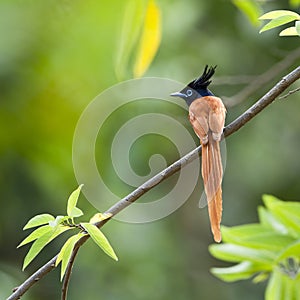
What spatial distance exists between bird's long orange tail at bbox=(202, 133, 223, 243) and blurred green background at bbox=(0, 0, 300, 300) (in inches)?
70.9

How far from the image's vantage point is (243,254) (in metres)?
1.34

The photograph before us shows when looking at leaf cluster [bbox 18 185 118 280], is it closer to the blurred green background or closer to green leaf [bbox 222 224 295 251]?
green leaf [bbox 222 224 295 251]

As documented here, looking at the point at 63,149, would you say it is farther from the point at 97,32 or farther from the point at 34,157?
the point at 97,32

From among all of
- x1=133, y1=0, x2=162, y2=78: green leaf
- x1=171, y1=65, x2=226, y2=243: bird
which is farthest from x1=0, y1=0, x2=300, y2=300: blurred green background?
x1=171, y1=65, x2=226, y2=243: bird

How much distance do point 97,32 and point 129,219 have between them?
0.79 meters

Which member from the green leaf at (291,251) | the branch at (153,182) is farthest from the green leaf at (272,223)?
the branch at (153,182)

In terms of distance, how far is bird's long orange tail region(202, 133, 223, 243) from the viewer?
2.86ft

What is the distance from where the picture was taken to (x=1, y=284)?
2.57 meters

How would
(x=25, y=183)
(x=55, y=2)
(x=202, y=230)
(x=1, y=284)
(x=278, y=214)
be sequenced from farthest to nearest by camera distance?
1. (x=202, y=230)
2. (x=25, y=183)
3. (x=55, y=2)
4. (x=1, y=284)
5. (x=278, y=214)

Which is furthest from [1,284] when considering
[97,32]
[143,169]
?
[97,32]

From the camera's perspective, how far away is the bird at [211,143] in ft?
2.86

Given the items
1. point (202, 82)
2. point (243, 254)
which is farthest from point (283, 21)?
point (243, 254)

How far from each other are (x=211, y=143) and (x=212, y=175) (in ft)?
0.17

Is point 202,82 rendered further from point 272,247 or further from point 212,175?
point 272,247
